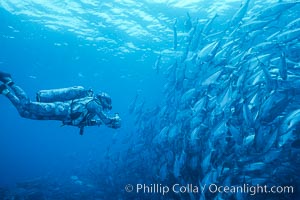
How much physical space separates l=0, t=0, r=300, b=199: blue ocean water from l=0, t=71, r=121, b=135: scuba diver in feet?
9.40

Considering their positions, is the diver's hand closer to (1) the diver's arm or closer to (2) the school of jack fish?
(1) the diver's arm

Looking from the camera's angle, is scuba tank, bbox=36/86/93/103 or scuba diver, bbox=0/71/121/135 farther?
scuba tank, bbox=36/86/93/103

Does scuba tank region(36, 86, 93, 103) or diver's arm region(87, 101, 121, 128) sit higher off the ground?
scuba tank region(36, 86, 93, 103)

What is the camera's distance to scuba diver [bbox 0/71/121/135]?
5941 mm

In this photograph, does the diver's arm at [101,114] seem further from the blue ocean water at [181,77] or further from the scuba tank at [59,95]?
the blue ocean water at [181,77]

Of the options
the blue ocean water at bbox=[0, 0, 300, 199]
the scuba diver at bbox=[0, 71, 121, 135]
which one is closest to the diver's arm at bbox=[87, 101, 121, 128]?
the scuba diver at bbox=[0, 71, 121, 135]

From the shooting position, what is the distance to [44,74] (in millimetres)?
36031

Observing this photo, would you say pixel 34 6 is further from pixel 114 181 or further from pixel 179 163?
pixel 179 163

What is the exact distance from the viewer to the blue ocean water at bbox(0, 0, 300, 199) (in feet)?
22.1

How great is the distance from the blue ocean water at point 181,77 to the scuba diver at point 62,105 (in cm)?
286

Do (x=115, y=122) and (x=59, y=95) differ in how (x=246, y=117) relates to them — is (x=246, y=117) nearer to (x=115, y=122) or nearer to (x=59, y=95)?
(x=115, y=122)

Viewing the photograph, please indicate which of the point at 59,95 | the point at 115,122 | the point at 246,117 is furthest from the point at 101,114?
the point at 246,117

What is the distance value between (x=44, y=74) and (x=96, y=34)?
54.3 ft

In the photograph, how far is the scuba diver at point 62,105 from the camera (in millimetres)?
5941
